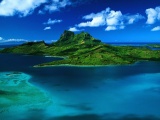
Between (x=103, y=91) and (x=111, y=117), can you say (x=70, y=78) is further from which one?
(x=111, y=117)

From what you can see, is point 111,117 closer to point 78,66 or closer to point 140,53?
point 78,66

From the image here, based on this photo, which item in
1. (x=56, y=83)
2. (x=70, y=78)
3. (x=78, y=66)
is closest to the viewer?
(x=56, y=83)

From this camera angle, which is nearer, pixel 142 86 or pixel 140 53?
pixel 142 86

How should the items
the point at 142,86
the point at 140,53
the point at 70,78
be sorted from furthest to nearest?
the point at 140,53 → the point at 70,78 → the point at 142,86

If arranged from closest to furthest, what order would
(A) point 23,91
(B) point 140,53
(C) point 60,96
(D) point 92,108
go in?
(D) point 92,108
(C) point 60,96
(A) point 23,91
(B) point 140,53

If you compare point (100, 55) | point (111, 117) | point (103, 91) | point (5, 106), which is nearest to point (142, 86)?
point (103, 91)

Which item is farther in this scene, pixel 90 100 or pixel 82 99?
pixel 82 99

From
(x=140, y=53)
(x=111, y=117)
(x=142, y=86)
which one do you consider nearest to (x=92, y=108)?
(x=111, y=117)

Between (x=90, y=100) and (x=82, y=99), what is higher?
(x=82, y=99)

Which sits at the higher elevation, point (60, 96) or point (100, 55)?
point (100, 55)
